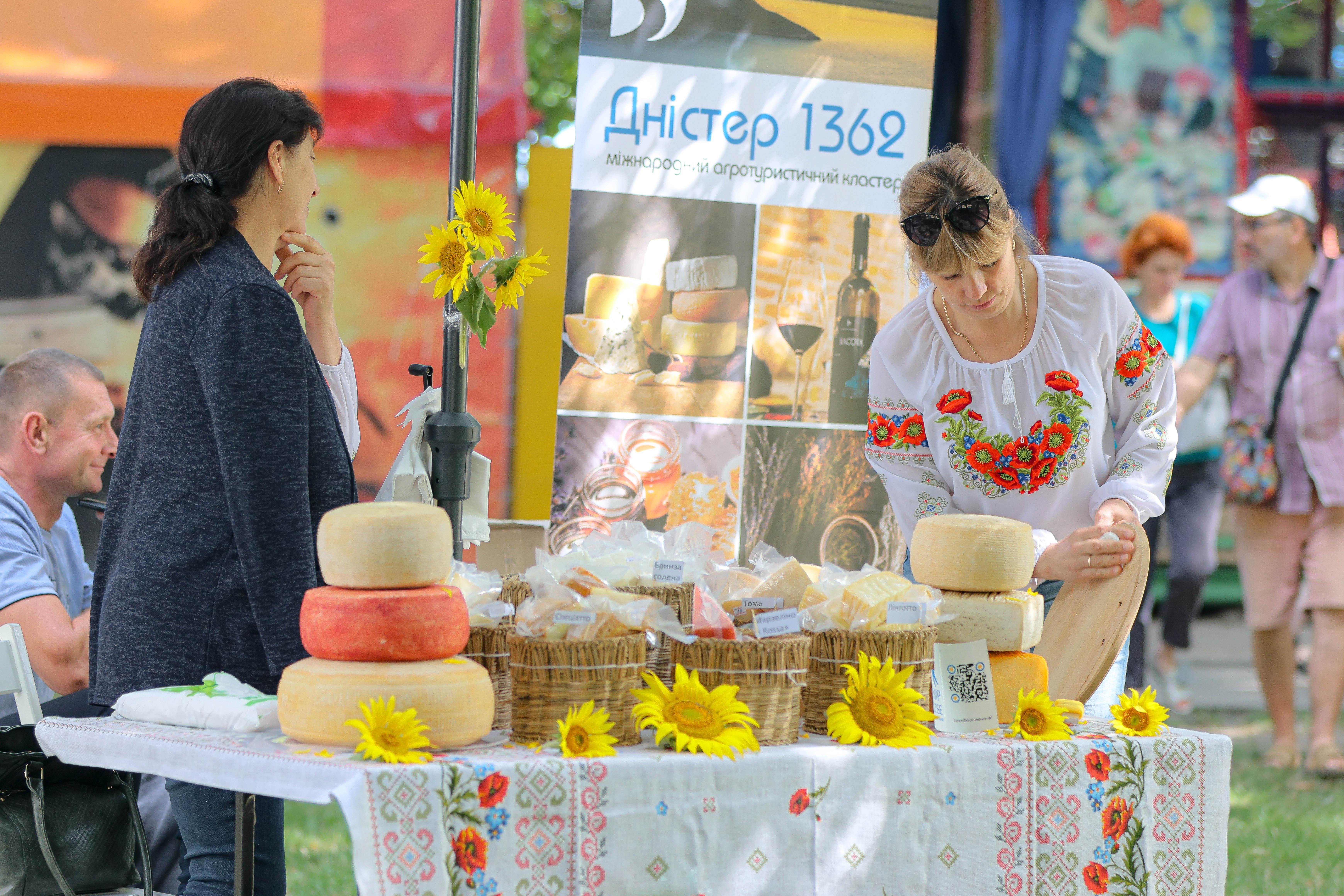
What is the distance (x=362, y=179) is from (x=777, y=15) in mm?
1834

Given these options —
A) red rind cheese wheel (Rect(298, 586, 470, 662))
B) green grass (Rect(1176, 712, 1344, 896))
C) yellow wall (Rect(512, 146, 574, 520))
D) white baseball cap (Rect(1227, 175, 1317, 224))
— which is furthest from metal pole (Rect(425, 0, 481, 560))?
white baseball cap (Rect(1227, 175, 1317, 224))

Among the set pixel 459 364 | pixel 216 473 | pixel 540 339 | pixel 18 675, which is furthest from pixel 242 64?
pixel 216 473

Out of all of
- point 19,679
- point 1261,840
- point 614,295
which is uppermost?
point 614,295

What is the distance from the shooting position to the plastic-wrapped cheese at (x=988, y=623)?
1.80m

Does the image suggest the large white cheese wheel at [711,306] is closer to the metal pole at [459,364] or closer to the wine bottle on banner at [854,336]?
the wine bottle on banner at [854,336]

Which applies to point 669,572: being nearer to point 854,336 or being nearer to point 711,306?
point 711,306

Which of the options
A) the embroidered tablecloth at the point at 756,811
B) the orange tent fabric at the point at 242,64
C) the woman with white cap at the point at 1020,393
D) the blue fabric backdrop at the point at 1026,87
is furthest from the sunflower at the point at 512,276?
the blue fabric backdrop at the point at 1026,87

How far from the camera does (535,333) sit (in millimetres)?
4395

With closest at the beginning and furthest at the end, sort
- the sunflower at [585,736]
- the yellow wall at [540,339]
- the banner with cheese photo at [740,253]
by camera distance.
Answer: the sunflower at [585,736] → the banner with cheese photo at [740,253] → the yellow wall at [540,339]

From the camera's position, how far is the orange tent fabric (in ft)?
14.1

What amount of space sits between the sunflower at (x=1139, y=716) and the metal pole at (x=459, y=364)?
1181 millimetres

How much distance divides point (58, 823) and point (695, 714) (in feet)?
3.39

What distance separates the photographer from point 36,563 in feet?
8.20

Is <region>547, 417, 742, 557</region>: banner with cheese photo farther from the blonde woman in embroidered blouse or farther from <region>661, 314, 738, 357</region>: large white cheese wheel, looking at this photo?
the blonde woman in embroidered blouse
